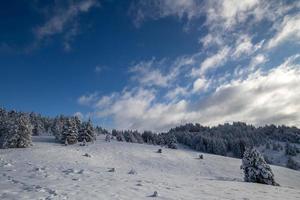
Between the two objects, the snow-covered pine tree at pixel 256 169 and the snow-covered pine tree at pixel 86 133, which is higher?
the snow-covered pine tree at pixel 86 133

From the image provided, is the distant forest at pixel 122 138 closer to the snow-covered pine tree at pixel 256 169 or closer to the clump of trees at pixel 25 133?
the clump of trees at pixel 25 133

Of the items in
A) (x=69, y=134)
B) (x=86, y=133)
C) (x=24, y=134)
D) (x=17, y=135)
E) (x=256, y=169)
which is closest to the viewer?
(x=256, y=169)

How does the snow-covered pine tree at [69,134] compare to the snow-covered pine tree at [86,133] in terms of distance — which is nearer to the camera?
the snow-covered pine tree at [69,134]

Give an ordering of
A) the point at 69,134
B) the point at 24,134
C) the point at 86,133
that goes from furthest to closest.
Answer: the point at 86,133, the point at 69,134, the point at 24,134

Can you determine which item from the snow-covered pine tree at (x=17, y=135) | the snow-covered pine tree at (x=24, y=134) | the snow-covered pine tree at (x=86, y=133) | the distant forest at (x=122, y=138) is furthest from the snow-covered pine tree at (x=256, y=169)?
the snow-covered pine tree at (x=86, y=133)

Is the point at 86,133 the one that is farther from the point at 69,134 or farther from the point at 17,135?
the point at 17,135

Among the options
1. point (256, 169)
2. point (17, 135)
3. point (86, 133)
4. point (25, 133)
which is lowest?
point (256, 169)

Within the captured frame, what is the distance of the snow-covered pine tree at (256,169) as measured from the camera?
3484cm

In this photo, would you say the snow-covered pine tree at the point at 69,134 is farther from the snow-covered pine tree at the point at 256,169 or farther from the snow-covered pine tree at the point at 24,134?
the snow-covered pine tree at the point at 256,169

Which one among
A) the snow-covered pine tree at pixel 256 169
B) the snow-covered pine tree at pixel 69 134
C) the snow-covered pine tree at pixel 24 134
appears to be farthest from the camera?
the snow-covered pine tree at pixel 69 134

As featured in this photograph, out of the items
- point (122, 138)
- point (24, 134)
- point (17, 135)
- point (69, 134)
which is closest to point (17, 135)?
point (17, 135)

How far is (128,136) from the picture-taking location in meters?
132

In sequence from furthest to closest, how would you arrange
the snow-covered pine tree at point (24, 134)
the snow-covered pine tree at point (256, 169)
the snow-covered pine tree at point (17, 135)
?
the snow-covered pine tree at point (24, 134) → the snow-covered pine tree at point (17, 135) → the snow-covered pine tree at point (256, 169)

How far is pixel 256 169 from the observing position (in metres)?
35.7
